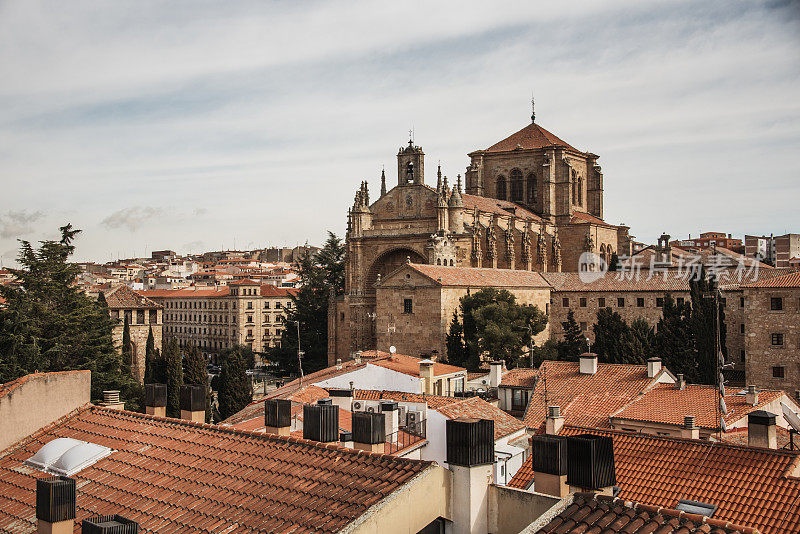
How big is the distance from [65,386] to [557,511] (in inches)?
326

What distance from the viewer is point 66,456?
9.77 meters

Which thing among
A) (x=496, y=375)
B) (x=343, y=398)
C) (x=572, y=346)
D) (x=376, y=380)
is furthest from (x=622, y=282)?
(x=343, y=398)

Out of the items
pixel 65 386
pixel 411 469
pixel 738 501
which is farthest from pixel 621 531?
pixel 65 386

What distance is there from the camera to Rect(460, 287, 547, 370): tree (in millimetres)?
36375

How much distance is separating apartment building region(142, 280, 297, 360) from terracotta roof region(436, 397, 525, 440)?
5155cm

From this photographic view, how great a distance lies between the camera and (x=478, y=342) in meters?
36.8

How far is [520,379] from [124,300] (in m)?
33.1

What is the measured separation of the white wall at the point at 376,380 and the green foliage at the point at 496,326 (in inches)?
561

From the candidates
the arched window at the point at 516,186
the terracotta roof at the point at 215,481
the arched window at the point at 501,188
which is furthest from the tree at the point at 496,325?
the terracotta roof at the point at 215,481

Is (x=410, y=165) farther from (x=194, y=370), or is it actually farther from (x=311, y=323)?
Result: (x=194, y=370)

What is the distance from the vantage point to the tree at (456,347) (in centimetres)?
3769

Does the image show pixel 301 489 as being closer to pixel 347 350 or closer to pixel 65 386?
pixel 65 386

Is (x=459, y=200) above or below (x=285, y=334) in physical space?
above

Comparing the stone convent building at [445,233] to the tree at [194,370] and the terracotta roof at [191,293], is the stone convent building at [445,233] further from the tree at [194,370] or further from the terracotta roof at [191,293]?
the terracotta roof at [191,293]
